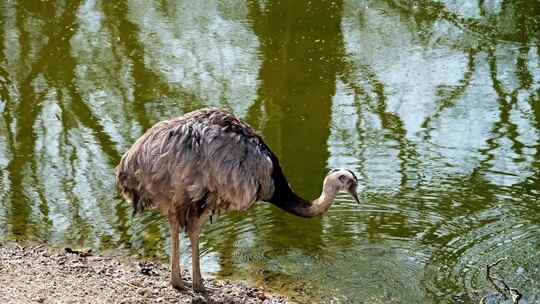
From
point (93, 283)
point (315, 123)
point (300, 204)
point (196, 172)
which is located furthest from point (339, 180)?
point (315, 123)

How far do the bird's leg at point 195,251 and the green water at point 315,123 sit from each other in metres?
0.57

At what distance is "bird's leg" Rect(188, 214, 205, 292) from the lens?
720cm

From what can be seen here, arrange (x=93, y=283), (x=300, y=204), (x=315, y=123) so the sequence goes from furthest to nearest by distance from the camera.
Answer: (x=315, y=123)
(x=300, y=204)
(x=93, y=283)

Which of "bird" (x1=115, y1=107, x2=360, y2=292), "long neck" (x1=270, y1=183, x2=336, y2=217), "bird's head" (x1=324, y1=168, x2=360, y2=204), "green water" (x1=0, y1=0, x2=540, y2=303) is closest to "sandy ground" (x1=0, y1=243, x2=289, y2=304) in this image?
"bird" (x1=115, y1=107, x2=360, y2=292)

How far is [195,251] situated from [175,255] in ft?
0.47

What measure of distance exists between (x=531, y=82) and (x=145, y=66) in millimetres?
4260

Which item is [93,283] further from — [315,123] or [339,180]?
[315,123]

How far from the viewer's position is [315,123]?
10461mm

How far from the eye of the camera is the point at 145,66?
12.0 meters

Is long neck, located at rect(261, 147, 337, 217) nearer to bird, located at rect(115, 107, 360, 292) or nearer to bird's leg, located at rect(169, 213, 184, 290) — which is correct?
bird, located at rect(115, 107, 360, 292)

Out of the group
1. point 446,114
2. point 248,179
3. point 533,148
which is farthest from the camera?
point 446,114

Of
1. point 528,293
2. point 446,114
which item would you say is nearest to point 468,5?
point 446,114

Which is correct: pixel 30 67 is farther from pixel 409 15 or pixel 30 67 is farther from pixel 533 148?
pixel 533 148

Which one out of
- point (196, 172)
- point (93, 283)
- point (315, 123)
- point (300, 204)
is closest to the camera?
point (196, 172)
